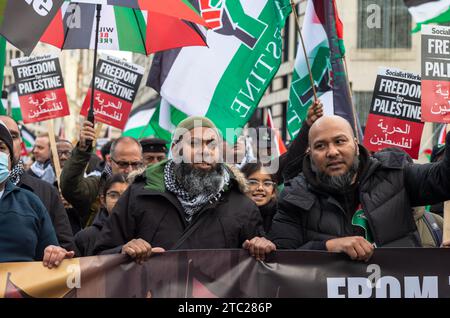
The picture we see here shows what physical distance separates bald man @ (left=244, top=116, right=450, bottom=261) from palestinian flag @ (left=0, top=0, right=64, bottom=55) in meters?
1.84

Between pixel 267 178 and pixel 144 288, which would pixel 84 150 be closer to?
pixel 267 178

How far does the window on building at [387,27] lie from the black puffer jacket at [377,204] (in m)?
19.7

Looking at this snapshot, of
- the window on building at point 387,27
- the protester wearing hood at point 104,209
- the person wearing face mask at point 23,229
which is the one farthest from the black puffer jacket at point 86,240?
the window on building at point 387,27

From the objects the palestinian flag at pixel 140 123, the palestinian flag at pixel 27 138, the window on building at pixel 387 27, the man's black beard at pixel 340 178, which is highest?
the window on building at pixel 387 27

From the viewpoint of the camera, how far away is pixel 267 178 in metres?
6.27

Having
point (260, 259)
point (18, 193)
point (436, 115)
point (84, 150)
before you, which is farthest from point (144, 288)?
point (436, 115)

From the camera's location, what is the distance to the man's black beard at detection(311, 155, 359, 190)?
4340 mm

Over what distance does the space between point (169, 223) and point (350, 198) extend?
0.97m

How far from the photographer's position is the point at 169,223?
175 inches

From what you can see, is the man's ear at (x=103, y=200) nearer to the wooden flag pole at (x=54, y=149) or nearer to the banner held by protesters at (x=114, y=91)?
the wooden flag pole at (x=54, y=149)

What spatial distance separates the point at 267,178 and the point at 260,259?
7.00 ft

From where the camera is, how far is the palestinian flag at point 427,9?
5910 millimetres

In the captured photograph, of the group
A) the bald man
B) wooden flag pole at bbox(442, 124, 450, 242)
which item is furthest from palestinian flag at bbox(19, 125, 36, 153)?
the bald man

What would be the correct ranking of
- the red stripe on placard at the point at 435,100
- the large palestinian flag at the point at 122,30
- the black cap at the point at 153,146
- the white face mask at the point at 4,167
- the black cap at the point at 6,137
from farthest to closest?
the black cap at the point at 153,146, the large palestinian flag at the point at 122,30, the red stripe on placard at the point at 435,100, the black cap at the point at 6,137, the white face mask at the point at 4,167
